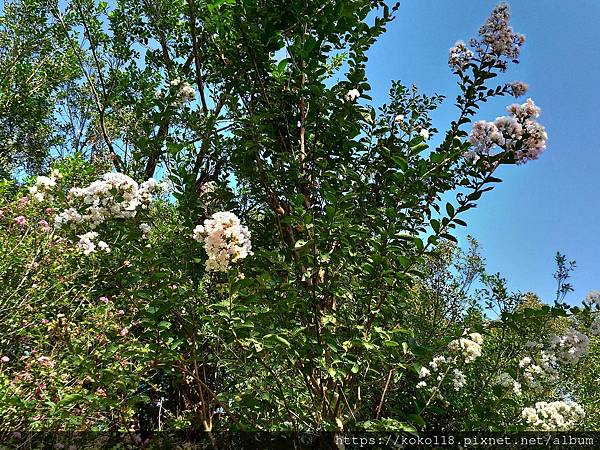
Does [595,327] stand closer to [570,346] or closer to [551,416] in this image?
[570,346]

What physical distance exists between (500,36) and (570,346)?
64.8 inches

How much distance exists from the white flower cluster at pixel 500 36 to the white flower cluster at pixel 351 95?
622mm

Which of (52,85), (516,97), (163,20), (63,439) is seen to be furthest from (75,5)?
(516,97)

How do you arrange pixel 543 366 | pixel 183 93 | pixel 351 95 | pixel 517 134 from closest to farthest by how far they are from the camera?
pixel 517 134, pixel 351 95, pixel 183 93, pixel 543 366

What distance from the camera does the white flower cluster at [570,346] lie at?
2.32 metres

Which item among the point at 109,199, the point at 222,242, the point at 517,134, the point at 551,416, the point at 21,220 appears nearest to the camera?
the point at 222,242

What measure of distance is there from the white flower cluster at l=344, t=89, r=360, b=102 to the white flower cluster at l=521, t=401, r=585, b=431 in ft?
6.06

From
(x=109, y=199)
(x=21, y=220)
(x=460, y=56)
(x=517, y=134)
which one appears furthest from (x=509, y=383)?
(x=21, y=220)

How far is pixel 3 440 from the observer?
10.9ft

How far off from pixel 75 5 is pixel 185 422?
4.81 metres

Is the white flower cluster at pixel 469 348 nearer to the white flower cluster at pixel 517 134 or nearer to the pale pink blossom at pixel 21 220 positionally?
the white flower cluster at pixel 517 134

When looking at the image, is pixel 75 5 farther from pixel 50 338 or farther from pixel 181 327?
pixel 181 327

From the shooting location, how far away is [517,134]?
192 cm

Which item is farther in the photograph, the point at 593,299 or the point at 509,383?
the point at 509,383
